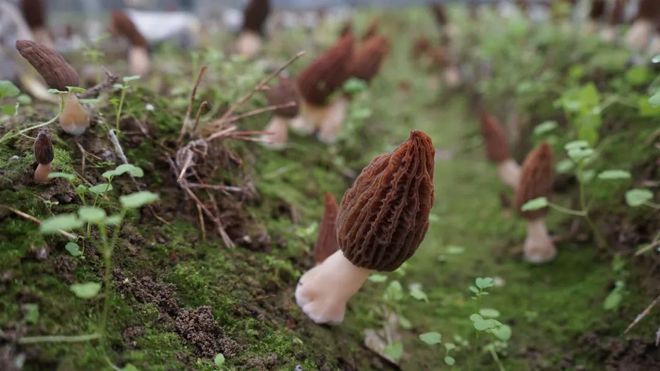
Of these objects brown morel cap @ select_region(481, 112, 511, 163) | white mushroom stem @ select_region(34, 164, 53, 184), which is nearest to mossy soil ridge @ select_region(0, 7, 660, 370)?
white mushroom stem @ select_region(34, 164, 53, 184)

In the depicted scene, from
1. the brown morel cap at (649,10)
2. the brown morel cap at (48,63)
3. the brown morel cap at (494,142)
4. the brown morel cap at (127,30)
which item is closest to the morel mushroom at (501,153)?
the brown morel cap at (494,142)

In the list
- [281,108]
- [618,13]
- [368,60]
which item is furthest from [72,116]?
[618,13]

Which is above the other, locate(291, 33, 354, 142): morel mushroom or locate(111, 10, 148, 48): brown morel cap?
locate(111, 10, 148, 48): brown morel cap

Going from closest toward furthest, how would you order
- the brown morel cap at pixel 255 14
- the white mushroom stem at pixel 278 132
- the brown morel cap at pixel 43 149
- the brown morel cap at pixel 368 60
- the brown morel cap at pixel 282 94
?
the brown morel cap at pixel 43 149 < the brown morel cap at pixel 282 94 < the white mushroom stem at pixel 278 132 < the brown morel cap at pixel 368 60 < the brown morel cap at pixel 255 14

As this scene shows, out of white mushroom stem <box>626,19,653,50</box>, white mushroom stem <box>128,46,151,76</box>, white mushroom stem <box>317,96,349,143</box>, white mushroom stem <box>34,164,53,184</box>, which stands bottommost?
white mushroom stem <box>317,96,349,143</box>

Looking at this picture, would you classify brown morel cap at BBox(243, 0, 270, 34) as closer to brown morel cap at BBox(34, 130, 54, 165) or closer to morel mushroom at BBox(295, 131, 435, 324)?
morel mushroom at BBox(295, 131, 435, 324)

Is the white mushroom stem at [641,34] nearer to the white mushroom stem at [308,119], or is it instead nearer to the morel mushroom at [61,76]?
the white mushroom stem at [308,119]

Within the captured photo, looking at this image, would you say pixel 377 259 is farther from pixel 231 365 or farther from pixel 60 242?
pixel 60 242
